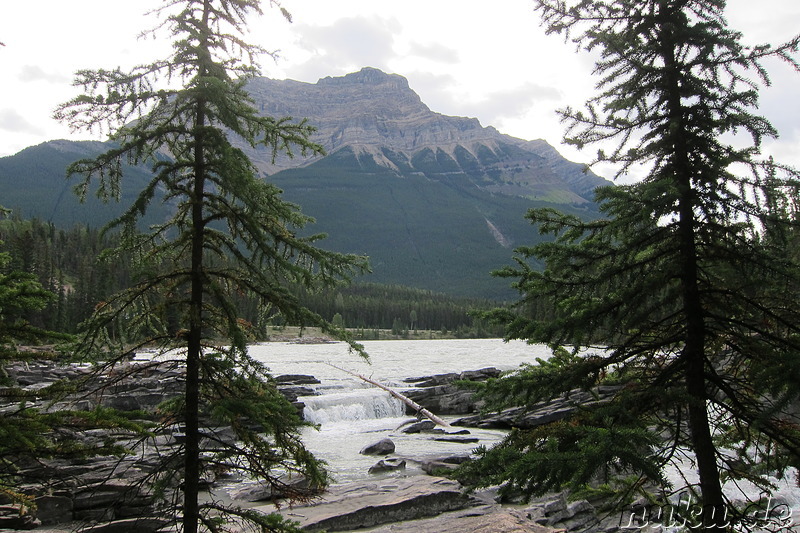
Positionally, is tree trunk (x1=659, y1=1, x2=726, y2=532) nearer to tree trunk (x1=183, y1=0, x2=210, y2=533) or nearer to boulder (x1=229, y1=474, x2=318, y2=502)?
tree trunk (x1=183, y1=0, x2=210, y2=533)

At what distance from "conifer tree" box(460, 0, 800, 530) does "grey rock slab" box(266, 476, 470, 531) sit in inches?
252

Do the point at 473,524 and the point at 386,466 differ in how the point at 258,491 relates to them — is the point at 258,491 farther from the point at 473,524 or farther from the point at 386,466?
the point at 473,524

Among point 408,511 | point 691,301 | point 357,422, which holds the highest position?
point 691,301

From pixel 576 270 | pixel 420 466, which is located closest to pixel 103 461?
pixel 420 466

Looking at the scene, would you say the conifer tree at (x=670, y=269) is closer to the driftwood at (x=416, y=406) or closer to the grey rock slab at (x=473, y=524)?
the grey rock slab at (x=473, y=524)

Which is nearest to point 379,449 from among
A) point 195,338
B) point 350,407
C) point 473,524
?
point 350,407

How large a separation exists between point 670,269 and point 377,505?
9.46 meters

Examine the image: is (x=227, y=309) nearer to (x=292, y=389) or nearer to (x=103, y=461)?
(x=103, y=461)

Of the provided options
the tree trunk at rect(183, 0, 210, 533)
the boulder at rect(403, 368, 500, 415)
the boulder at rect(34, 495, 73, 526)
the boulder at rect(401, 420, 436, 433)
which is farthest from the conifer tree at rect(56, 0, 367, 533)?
the boulder at rect(403, 368, 500, 415)

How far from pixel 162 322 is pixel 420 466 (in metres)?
13.7

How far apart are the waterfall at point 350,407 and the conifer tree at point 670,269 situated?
24.5 meters

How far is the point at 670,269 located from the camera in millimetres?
6840

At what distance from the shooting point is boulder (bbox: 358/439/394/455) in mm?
21453

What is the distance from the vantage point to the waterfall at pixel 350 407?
30.3m
